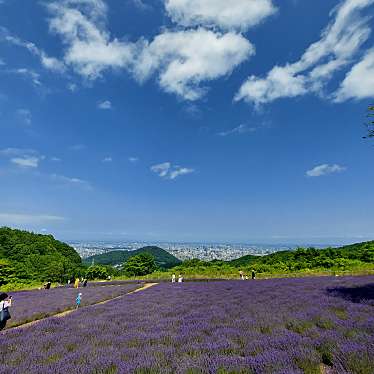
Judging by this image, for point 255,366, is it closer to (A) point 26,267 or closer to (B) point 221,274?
(B) point 221,274

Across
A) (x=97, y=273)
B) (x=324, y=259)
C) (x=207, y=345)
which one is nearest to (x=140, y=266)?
(x=97, y=273)

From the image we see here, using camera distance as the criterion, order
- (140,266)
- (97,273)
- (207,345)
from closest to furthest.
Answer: (207,345) → (140,266) → (97,273)

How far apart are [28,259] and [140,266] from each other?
21.8 meters

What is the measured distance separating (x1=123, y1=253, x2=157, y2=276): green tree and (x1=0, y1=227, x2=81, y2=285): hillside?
502 inches

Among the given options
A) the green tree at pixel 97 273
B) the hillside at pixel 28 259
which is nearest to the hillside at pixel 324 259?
→ the hillside at pixel 28 259

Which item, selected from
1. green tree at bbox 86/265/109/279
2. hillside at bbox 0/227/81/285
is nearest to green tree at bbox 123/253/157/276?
green tree at bbox 86/265/109/279

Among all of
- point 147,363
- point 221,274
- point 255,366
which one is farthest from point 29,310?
point 221,274

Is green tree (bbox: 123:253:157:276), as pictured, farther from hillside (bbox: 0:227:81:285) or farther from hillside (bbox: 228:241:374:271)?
hillside (bbox: 228:241:374:271)

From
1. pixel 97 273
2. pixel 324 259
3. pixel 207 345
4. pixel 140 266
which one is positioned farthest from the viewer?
pixel 97 273

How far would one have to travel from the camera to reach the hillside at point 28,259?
49.8 meters

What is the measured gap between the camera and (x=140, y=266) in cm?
6456

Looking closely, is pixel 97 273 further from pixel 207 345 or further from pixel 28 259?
pixel 207 345

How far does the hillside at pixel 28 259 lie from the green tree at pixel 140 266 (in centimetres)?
1275

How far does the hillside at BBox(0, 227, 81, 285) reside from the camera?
49781 mm
